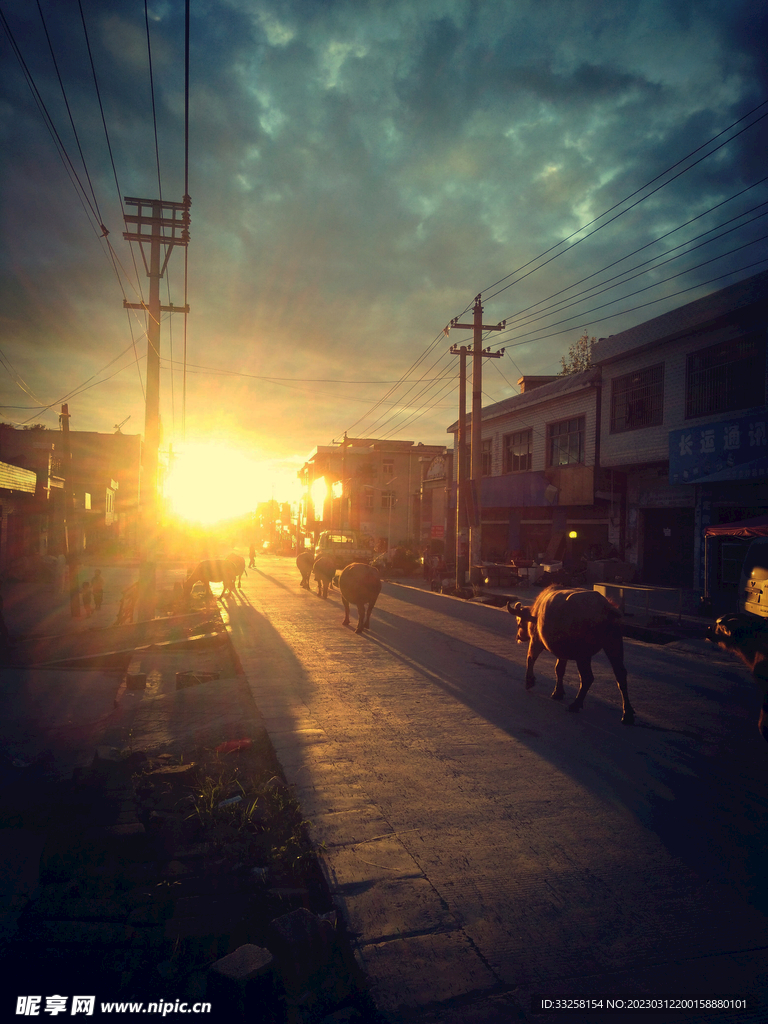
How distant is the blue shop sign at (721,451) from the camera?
15719 millimetres

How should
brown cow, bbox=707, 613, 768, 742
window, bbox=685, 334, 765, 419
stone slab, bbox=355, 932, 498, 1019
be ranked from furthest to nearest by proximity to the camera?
window, bbox=685, 334, 765, 419 < brown cow, bbox=707, 613, 768, 742 < stone slab, bbox=355, 932, 498, 1019

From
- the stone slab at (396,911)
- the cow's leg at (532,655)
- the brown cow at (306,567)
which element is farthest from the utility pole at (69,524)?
the stone slab at (396,911)

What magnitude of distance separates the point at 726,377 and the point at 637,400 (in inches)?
162

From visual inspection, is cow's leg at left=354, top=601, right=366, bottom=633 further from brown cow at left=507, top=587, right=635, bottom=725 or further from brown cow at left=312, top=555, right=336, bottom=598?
brown cow at left=312, top=555, right=336, bottom=598

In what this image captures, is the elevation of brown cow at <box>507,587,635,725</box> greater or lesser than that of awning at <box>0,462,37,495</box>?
lesser

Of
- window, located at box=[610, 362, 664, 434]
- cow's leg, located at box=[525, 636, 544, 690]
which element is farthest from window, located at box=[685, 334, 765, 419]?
cow's leg, located at box=[525, 636, 544, 690]

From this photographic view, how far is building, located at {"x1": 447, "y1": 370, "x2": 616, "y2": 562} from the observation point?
2512 centimetres

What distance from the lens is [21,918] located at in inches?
123

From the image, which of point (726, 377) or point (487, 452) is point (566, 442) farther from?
point (726, 377)

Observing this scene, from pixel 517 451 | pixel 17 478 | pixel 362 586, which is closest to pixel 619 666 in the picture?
pixel 362 586

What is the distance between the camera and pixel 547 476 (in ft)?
90.0

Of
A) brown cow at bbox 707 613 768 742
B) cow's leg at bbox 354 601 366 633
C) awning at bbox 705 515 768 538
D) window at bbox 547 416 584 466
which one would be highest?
window at bbox 547 416 584 466

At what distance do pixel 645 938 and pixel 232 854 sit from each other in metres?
2.37

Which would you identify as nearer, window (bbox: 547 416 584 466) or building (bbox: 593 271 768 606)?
building (bbox: 593 271 768 606)
